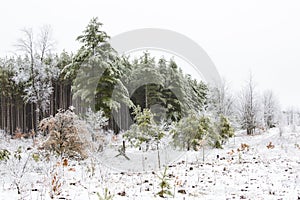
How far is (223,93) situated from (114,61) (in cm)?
1437

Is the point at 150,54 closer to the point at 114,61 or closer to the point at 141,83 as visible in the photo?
the point at 141,83

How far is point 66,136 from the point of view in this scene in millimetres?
12297

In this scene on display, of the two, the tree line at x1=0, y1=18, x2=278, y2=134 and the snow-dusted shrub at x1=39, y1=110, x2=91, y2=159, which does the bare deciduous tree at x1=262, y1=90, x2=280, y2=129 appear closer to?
the tree line at x1=0, y1=18, x2=278, y2=134

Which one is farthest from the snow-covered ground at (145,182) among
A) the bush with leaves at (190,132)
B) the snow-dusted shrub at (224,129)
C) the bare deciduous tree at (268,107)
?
the bare deciduous tree at (268,107)

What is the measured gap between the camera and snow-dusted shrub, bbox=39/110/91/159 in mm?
12406

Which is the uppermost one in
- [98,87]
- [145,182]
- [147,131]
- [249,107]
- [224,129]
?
[98,87]

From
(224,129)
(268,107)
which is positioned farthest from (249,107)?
(268,107)

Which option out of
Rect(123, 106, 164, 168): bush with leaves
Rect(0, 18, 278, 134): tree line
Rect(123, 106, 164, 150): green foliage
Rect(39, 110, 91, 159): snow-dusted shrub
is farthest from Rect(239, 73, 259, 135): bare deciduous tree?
Rect(39, 110, 91, 159): snow-dusted shrub

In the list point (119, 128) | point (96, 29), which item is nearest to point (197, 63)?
point (96, 29)

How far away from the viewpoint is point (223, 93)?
31438mm

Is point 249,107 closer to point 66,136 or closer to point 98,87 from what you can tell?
point 98,87

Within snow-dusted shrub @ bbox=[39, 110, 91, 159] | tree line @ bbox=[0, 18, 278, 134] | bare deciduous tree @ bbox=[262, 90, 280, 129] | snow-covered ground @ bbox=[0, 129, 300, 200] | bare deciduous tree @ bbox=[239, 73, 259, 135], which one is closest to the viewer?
snow-covered ground @ bbox=[0, 129, 300, 200]

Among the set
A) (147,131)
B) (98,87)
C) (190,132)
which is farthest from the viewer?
(98,87)

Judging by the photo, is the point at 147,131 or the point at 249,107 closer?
the point at 147,131
